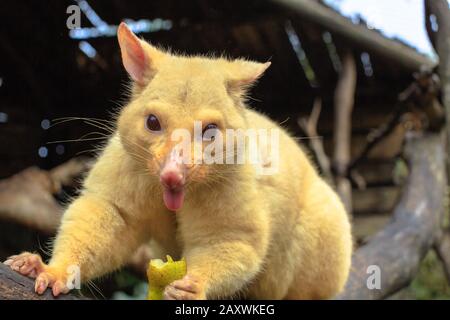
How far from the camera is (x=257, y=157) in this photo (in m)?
2.40

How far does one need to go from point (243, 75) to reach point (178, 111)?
0.40m

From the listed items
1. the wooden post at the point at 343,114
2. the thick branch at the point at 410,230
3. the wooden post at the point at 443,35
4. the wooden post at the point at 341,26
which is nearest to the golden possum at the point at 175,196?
the wooden post at the point at 443,35

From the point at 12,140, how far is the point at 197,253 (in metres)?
1.53

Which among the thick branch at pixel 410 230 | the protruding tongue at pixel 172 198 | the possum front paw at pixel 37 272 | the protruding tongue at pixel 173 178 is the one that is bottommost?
the thick branch at pixel 410 230

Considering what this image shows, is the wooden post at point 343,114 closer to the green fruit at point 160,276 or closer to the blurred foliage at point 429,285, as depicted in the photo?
the blurred foliage at point 429,285

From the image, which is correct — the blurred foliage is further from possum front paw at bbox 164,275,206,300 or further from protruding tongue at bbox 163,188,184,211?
protruding tongue at bbox 163,188,184,211

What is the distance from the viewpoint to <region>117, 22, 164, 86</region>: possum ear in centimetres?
193

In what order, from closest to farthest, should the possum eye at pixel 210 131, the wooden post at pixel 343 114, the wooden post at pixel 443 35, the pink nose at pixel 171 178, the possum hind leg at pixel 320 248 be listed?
the pink nose at pixel 171 178 < the possum eye at pixel 210 131 < the wooden post at pixel 443 35 < the possum hind leg at pixel 320 248 < the wooden post at pixel 343 114

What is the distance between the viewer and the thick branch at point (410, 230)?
3534 millimetres

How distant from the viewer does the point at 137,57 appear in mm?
2027

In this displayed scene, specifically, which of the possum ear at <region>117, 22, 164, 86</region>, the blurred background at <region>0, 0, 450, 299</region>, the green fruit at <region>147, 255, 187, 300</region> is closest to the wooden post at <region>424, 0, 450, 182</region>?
the blurred background at <region>0, 0, 450, 299</region>

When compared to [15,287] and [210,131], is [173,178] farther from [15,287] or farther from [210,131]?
[15,287]

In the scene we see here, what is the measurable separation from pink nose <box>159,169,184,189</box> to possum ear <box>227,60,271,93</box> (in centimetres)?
58
